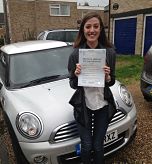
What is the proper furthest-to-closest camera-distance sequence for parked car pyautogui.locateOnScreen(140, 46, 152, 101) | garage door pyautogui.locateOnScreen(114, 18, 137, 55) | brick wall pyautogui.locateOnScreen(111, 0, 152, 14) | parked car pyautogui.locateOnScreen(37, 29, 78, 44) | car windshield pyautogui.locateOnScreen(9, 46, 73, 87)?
1. garage door pyautogui.locateOnScreen(114, 18, 137, 55)
2. brick wall pyautogui.locateOnScreen(111, 0, 152, 14)
3. parked car pyautogui.locateOnScreen(37, 29, 78, 44)
4. parked car pyautogui.locateOnScreen(140, 46, 152, 101)
5. car windshield pyautogui.locateOnScreen(9, 46, 73, 87)

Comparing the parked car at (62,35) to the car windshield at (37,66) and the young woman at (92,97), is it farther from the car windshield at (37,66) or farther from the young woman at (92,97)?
the young woman at (92,97)

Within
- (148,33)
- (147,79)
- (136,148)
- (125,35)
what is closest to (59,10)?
(125,35)

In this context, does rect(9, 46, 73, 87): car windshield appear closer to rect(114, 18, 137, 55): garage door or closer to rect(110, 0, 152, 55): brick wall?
rect(110, 0, 152, 55): brick wall

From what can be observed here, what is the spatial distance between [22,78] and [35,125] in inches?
46.0

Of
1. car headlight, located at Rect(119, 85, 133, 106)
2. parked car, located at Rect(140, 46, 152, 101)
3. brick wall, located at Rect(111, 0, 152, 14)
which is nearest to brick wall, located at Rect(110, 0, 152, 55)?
brick wall, located at Rect(111, 0, 152, 14)

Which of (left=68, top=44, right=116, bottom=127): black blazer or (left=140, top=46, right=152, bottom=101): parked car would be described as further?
(left=140, top=46, right=152, bottom=101): parked car

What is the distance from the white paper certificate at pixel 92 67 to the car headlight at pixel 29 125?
2.44 feet

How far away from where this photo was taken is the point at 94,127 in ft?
9.04

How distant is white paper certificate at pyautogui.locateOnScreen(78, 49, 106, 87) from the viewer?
8.23ft

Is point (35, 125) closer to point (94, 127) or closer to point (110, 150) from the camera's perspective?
point (94, 127)

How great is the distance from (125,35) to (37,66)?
11.7 m

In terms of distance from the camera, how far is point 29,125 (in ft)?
9.51

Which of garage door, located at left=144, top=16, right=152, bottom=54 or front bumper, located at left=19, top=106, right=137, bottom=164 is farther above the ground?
garage door, located at left=144, top=16, right=152, bottom=54

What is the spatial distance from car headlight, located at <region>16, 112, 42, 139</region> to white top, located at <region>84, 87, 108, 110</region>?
25.4 inches
